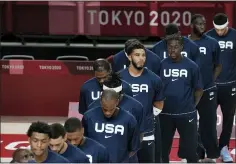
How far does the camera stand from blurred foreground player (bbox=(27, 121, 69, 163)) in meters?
6.12


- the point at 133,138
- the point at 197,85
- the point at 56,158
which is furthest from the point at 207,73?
the point at 56,158

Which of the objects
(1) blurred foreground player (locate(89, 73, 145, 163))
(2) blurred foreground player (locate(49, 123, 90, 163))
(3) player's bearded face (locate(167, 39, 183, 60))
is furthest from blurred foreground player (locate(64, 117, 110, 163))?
(3) player's bearded face (locate(167, 39, 183, 60))

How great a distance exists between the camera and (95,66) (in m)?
8.19

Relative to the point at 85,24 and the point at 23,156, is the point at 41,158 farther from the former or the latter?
the point at 85,24

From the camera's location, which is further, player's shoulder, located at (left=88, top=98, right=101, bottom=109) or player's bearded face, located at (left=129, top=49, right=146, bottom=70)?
player's bearded face, located at (left=129, top=49, right=146, bottom=70)

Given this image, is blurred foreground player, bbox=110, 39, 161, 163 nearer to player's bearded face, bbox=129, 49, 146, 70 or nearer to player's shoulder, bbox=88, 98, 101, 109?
player's bearded face, bbox=129, 49, 146, 70

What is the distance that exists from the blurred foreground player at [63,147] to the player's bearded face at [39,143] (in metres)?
0.18

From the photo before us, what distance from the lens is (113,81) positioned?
25.4 feet

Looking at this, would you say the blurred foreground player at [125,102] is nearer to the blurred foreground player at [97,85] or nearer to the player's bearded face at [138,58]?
the blurred foreground player at [97,85]

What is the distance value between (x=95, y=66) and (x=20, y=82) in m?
4.60

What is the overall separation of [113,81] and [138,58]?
59 cm

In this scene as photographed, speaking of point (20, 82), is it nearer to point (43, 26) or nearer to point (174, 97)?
point (43, 26)

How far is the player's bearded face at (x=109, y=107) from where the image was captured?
720 centimetres

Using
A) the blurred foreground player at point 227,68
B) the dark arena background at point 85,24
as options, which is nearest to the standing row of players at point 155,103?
the blurred foreground player at point 227,68
